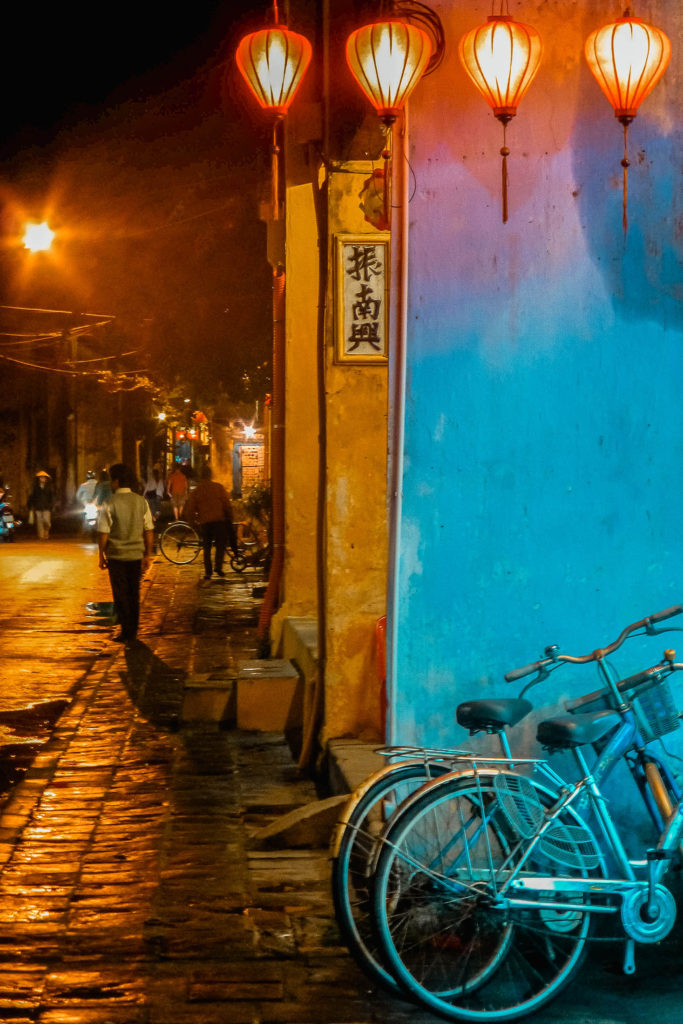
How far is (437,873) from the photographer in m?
4.35

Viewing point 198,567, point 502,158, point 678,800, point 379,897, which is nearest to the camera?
point 379,897

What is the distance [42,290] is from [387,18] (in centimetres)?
2706

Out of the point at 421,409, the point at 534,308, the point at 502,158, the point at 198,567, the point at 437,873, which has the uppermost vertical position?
the point at 502,158

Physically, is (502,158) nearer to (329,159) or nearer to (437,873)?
(329,159)

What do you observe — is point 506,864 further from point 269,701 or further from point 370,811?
point 269,701

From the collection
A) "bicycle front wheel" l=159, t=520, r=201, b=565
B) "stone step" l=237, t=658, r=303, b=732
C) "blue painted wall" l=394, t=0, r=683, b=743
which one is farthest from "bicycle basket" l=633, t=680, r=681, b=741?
"bicycle front wheel" l=159, t=520, r=201, b=565

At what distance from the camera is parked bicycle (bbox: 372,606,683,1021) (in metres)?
4.35

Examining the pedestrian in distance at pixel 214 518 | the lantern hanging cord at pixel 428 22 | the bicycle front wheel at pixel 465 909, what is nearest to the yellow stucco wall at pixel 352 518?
the lantern hanging cord at pixel 428 22

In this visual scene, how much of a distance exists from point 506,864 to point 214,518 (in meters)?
17.5

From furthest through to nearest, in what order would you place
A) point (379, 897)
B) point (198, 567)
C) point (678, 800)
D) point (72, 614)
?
point (198, 567), point (72, 614), point (678, 800), point (379, 897)

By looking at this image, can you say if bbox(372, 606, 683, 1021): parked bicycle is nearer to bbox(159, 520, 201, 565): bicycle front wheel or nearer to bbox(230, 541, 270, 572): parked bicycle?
bbox(230, 541, 270, 572): parked bicycle

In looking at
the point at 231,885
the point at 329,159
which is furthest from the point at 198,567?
the point at 231,885

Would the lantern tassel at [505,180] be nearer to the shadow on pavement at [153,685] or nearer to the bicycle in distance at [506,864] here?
the bicycle in distance at [506,864]

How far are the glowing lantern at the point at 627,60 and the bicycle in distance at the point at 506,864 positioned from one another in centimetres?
250
